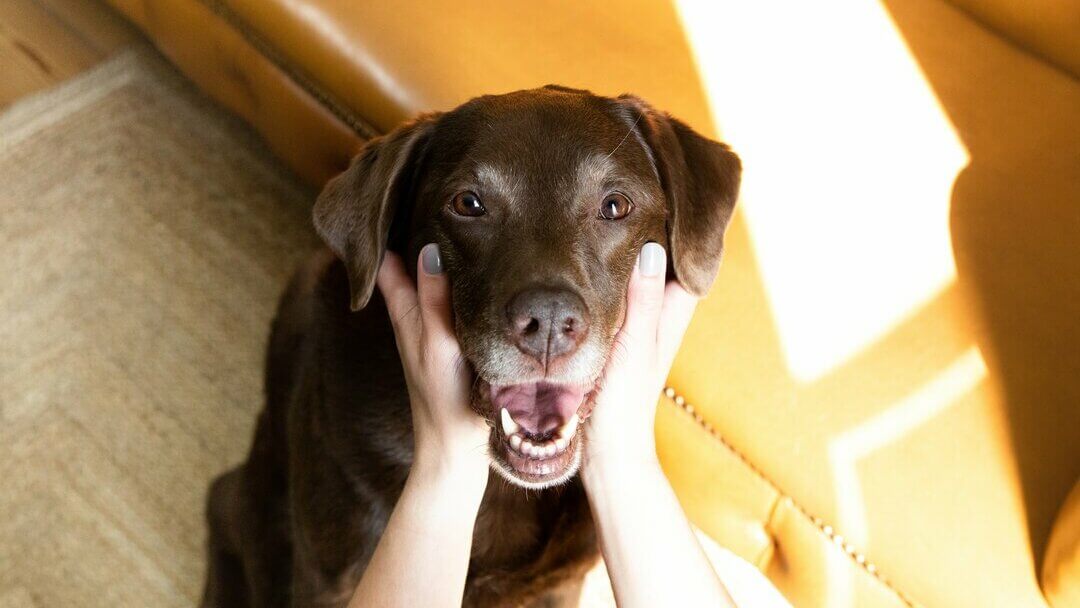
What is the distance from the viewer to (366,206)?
5.55 feet

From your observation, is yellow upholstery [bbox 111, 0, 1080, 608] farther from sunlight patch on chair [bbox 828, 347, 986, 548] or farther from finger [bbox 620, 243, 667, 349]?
finger [bbox 620, 243, 667, 349]

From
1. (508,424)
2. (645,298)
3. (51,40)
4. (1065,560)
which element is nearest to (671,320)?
(645,298)

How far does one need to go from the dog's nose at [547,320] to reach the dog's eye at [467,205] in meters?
→ 0.23

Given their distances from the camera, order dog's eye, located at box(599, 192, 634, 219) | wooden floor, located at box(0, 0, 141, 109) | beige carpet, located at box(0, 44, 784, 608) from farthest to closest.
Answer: wooden floor, located at box(0, 0, 141, 109) → beige carpet, located at box(0, 44, 784, 608) → dog's eye, located at box(599, 192, 634, 219)

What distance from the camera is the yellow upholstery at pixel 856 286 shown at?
68.1 inches

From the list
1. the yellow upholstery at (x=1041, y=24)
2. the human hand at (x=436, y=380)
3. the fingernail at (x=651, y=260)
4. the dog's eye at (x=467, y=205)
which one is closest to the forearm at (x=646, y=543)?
the human hand at (x=436, y=380)

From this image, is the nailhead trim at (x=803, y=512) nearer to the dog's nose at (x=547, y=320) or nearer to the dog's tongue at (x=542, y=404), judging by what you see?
the dog's tongue at (x=542, y=404)

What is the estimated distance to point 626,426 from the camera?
1662 mm

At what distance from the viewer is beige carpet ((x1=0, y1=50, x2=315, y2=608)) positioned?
8.04ft

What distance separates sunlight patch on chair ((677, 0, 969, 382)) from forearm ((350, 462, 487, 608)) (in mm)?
667

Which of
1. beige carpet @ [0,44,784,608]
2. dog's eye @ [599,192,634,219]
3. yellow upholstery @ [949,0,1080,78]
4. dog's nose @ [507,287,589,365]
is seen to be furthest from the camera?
beige carpet @ [0,44,784,608]

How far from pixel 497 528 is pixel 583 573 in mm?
218

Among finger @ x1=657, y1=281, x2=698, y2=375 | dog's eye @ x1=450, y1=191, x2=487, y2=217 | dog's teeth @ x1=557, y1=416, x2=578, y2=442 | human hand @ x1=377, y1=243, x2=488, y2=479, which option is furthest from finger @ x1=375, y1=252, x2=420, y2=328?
finger @ x1=657, y1=281, x2=698, y2=375

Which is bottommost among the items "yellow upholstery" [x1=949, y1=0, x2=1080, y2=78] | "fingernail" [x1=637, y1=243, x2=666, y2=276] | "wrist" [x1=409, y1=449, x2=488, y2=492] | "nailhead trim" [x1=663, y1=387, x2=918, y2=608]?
"nailhead trim" [x1=663, y1=387, x2=918, y2=608]
